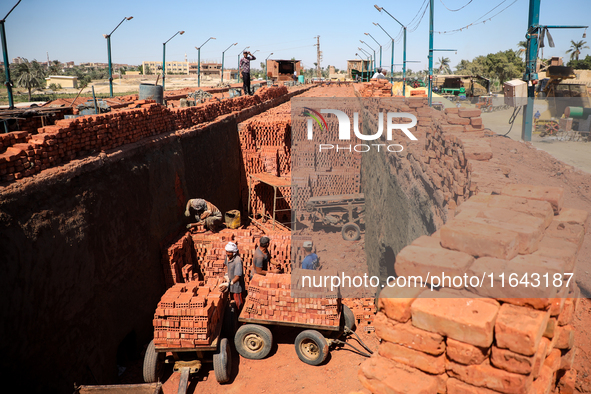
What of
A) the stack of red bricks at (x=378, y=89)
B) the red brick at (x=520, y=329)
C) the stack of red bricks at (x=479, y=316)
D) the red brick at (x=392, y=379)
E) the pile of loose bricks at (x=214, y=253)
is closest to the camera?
the red brick at (x=520, y=329)

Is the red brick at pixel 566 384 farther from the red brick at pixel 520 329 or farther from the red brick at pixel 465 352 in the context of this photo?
the red brick at pixel 465 352

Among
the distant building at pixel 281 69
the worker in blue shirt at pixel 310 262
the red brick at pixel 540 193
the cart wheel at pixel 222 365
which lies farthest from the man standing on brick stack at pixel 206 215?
the distant building at pixel 281 69

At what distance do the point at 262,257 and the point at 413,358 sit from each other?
6.19 m

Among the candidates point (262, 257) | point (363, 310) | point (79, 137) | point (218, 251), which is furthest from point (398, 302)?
point (218, 251)

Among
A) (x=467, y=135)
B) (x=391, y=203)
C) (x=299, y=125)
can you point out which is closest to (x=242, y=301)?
(x=391, y=203)

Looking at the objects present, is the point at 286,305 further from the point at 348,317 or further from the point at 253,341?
the point at 348,317

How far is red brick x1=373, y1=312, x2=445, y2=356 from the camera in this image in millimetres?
2422

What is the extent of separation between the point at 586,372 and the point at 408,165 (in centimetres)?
417

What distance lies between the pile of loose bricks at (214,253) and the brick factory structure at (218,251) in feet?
0.12

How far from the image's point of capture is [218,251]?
898cm

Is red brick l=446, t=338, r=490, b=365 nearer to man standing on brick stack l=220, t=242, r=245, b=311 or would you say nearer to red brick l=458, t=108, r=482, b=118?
red brick l=458, t=108, r=482, b=118

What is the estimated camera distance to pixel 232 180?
14.2 metres

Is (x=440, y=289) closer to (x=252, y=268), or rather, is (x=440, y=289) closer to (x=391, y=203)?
(x=391, y=203)

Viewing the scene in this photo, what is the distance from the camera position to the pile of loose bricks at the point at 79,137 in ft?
18.6
